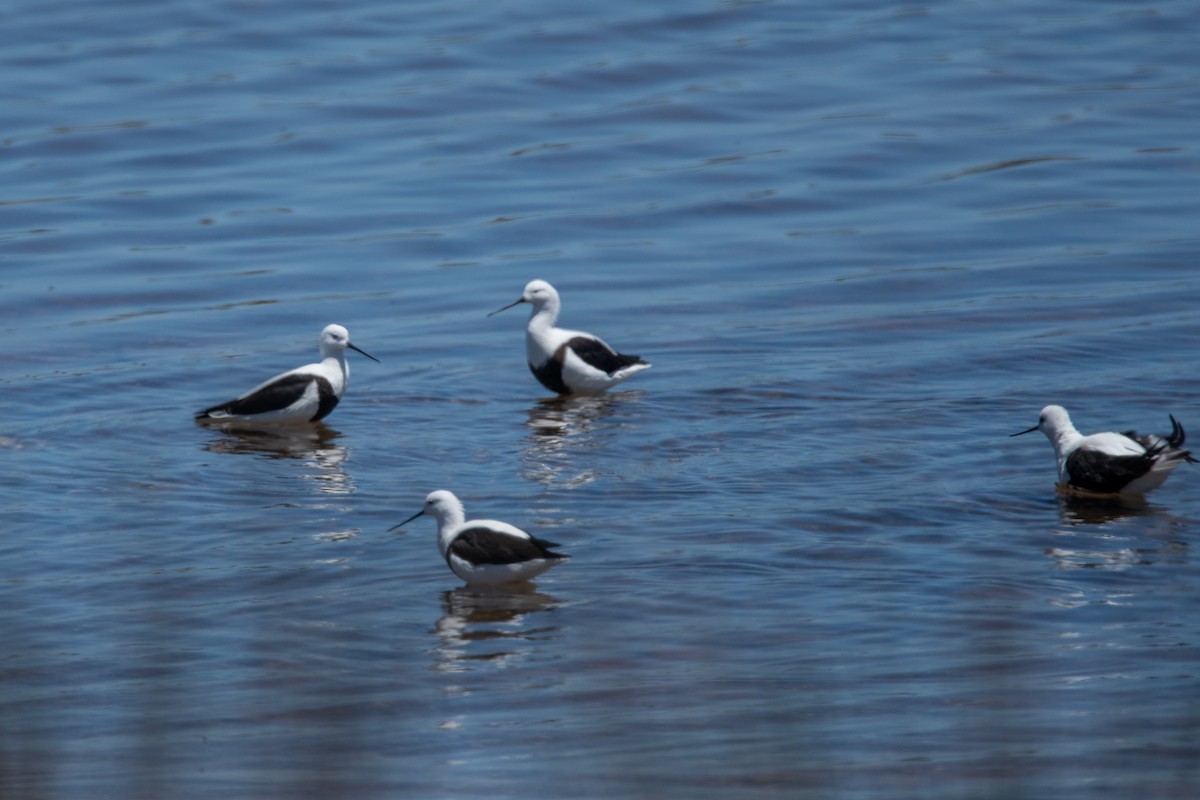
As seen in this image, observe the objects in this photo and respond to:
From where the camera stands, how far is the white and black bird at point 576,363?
1340cm

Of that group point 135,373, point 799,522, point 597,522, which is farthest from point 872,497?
point 135,373

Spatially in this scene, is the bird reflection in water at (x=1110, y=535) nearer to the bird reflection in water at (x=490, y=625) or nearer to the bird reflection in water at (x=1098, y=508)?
the bird reflection in water at (x=1098, y=508)

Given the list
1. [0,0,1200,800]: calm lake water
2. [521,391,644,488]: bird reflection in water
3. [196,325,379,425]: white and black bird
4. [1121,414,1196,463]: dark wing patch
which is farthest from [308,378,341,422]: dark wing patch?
[1121,414,1196,463]: dark wing patch

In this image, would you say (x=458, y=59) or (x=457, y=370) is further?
(x=458, y=59)

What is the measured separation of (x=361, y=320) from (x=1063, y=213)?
27.0 ft

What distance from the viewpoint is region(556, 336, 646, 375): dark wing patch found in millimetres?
13422

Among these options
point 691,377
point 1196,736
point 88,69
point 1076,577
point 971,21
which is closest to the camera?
point 1196,736

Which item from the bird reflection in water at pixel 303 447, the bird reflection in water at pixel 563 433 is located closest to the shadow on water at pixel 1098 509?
the bird reflection in water at pixel 563 433

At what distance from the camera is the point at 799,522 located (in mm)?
9781

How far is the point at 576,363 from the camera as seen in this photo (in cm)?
1337

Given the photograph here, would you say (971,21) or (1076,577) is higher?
(971,21)

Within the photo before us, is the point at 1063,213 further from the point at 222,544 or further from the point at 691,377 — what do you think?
the point at 222,544

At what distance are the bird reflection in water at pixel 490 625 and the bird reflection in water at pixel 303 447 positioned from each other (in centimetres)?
229

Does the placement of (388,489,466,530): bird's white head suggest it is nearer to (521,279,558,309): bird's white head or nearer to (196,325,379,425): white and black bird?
(196,325,379,425): white and black bird
